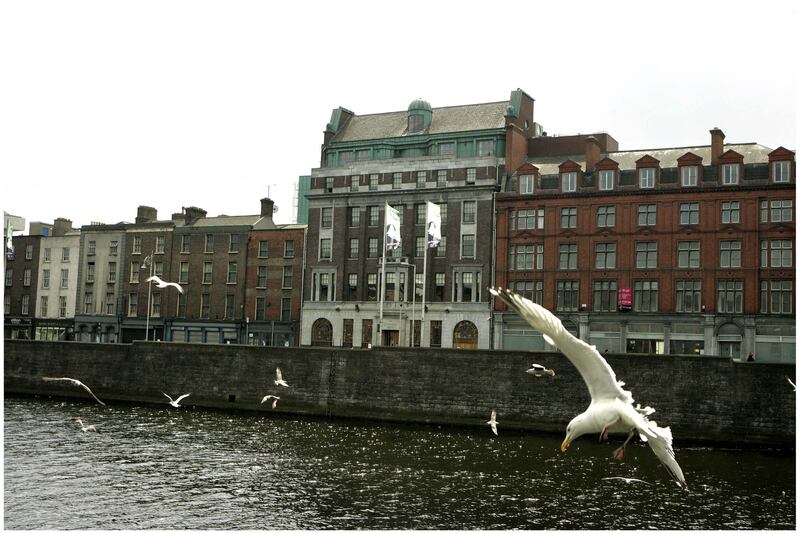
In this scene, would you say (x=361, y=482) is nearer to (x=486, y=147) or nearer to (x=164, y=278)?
(x=486, y=147)

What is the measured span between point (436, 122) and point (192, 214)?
25.9 metres

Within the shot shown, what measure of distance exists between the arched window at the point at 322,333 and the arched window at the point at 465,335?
11.8 m

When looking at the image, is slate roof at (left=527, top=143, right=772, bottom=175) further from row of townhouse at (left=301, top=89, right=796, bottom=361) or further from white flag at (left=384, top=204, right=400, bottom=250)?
white flag at (left=384, top=204, right=400, bottom=250)

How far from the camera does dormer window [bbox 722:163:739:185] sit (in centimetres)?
6275

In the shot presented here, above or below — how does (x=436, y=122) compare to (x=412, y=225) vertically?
above

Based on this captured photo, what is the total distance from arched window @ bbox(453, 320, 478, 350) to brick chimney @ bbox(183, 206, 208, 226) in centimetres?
3004

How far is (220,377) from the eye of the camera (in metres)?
55.3

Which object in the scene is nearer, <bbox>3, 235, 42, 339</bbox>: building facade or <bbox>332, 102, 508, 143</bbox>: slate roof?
<bbox>332, 102, 508, 143</bbox>: slate roof

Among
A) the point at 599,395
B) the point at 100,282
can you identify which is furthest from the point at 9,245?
the point at 599,395

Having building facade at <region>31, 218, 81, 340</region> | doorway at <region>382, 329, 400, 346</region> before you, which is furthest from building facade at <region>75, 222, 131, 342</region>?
doorway at <region>382, 329, 400, 346</region>

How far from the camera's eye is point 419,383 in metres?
49.9

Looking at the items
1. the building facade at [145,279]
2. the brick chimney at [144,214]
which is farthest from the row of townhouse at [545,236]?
the brick chimney at [144,214]

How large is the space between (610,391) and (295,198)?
449 ft

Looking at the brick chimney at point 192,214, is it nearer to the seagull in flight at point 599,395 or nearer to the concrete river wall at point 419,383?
the concrete river wall at point 419,383
